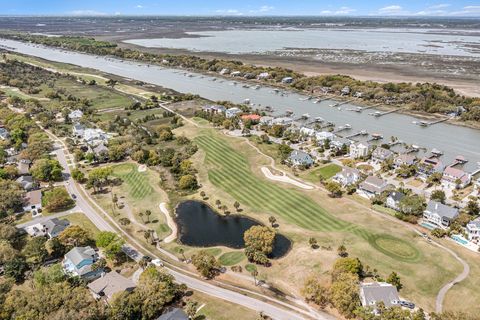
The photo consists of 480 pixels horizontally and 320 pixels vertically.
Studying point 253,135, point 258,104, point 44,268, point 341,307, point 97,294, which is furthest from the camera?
point 258,104

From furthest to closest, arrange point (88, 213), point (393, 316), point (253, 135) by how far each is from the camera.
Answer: point (253, 135) < point (88, 213) < point (393, 316)

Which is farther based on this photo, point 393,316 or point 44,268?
point 44,268

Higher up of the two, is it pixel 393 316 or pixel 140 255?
pixel 393 316

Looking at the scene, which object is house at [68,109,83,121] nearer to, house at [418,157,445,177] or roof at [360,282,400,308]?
house at [418,157,445,177]

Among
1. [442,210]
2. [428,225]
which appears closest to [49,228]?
[428,225]

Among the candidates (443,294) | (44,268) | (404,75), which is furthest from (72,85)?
(443,294)

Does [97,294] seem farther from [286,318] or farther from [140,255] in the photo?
[286,318]

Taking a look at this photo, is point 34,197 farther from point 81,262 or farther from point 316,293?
point 316,293

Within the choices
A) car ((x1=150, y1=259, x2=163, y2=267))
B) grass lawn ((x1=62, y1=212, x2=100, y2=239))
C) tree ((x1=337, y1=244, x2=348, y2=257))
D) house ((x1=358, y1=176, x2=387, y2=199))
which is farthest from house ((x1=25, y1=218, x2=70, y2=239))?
house ((x1=358, y1=176, x2=387, y2=199))
